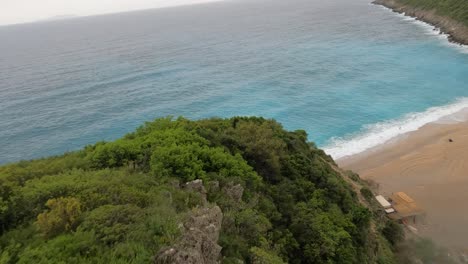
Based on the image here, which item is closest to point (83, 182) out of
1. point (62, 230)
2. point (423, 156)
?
point (62, 230)

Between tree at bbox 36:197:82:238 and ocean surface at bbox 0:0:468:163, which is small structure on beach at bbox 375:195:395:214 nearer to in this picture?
ocean surface at bbox 0:0:468:163

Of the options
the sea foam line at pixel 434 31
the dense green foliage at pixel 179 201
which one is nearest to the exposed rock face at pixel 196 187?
the dense green foliage at pixel 179 201

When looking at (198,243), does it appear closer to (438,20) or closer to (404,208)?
(404,208)

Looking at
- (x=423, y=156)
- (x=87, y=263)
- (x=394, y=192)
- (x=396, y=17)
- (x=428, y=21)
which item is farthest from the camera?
(x=396, y=17)

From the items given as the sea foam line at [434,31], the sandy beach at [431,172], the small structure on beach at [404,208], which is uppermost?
the small structure on beach at [404,208]

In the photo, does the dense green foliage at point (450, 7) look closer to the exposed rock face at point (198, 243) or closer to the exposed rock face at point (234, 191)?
the exposed rock face at point (234, 191)

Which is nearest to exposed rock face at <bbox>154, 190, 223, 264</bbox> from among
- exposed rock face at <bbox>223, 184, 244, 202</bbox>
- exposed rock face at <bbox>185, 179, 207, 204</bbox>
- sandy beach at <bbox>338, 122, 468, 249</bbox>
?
exposed rock face at <bbox>185, 179, 207, 204</bbox>

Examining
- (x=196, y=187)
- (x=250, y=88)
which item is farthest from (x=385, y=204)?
(x=250, y=88)

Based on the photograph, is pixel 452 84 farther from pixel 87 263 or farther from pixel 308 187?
pixel 87 263
